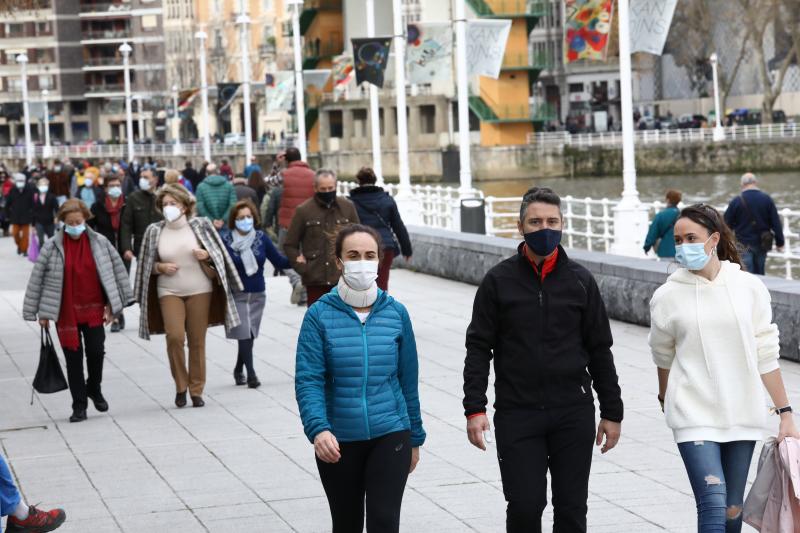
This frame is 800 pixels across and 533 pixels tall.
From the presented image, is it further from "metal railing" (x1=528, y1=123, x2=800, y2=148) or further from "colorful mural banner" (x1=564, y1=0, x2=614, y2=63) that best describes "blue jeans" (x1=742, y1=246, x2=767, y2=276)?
"metal railing" (x1=528, y1=123, x2=800, y2=148)

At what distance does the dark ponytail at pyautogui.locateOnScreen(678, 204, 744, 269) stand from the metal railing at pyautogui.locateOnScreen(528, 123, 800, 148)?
7636 centimetres

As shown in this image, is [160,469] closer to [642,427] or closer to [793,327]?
[642,427]

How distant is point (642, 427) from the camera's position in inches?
429

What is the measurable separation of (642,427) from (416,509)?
2652mm

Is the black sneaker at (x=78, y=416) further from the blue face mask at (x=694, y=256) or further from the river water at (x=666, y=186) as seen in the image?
the river water at (x=666, y=186)

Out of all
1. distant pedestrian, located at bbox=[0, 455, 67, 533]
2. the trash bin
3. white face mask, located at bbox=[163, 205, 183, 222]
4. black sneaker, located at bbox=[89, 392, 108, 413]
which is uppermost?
white face mask, located at bbox=[163, 205, 183, 222]

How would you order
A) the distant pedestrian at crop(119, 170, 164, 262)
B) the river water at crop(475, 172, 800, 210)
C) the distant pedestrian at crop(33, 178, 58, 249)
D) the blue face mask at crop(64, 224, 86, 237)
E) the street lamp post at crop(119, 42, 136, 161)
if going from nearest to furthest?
the blue face mask at crop(64, 224, 86, 237)
the distant pedestrian at crop(119, 170, 164, 262)
the distant pedestrian at crop(33, 178, 58, 249)
the river water at crop(475, 172, 800, 210)
the street lamp post at crop(119, 42, 136, 161)

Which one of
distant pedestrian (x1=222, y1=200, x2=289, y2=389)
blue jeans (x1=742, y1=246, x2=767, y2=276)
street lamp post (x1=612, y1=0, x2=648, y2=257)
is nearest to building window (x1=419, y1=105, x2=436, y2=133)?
street lamp post (x1=612, y1=0, x2=648, y2=257)

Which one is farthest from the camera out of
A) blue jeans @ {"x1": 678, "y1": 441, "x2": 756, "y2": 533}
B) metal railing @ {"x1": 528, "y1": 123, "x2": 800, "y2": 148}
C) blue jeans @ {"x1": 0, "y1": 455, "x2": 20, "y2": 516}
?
metal railing @ {"x1": 528, "y1": 123, "x2": 800, "y2": 148}

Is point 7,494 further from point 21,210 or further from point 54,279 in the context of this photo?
point 21,210

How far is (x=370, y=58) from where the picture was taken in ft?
109

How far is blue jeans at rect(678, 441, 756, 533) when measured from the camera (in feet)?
21.0

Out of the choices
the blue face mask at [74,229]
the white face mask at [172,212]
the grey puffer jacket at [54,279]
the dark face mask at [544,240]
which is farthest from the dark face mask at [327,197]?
the dark face mask at [544,240]

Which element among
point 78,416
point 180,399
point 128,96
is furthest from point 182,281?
point 128,96
